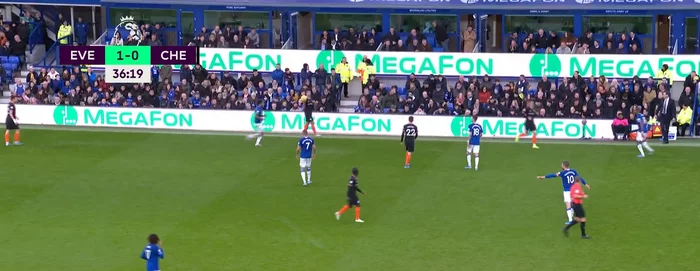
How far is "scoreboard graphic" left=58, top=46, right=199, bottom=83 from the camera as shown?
40906 mm

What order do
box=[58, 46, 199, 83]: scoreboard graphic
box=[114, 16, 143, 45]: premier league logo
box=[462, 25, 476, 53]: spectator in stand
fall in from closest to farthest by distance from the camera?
box=[58, 46, 199, 83]: scoreboard graphic, box=[462, 25, 476, 53]: spectator in stand, box=[114, 16, 143, 45]: premier league logo

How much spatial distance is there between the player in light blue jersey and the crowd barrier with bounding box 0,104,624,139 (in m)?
7.63

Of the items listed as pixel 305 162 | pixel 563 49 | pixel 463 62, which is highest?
pixel 563 49

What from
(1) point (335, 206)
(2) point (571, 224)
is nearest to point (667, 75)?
(2) point (571, 224)

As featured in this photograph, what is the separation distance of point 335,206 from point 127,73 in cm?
1163

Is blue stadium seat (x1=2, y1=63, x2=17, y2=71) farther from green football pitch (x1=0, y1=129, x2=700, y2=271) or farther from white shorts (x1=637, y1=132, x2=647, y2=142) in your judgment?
white shorts (x1=637, y1=132, x2=647, y2=142)

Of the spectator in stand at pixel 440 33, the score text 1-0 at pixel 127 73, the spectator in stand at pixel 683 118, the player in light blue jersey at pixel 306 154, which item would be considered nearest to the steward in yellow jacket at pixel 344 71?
the spectator in stand at pixel 440 33

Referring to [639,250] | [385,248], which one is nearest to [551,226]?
[639,250]

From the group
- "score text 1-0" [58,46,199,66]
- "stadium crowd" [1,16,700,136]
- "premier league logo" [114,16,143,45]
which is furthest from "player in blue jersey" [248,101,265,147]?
"premier league logo" [114,16,143,45]

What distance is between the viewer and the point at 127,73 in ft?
→ 135

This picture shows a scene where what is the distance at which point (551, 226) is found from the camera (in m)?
31.1

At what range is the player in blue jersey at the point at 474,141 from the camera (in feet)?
118

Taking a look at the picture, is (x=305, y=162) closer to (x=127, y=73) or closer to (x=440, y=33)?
(x=127, y=73)

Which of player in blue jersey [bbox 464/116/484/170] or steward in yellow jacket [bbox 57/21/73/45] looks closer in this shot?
player in blue jersey [bbox 464/116/484/170]
